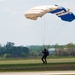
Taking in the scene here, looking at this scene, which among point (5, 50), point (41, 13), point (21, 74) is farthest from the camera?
point (5, 50)

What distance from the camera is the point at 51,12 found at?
39031 millimetres

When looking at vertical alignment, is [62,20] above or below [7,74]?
above

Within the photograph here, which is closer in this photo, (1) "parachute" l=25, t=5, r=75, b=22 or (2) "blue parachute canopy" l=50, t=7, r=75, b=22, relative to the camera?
(1) "parachute" l=25, t=5, r=75, b=22

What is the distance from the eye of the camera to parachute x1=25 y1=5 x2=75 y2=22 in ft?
126

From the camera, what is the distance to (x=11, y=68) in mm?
39812

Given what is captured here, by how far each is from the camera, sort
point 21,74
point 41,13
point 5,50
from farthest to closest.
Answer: point 5,50 → point 41,13 → point 21,74

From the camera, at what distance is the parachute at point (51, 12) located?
38344 mm

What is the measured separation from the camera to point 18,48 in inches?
6865

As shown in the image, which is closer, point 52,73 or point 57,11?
point 52,73

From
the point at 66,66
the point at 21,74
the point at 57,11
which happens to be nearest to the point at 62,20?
the point at 57,11

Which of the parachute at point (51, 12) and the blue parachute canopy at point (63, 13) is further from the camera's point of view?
the blue parachute canopy at point (63, 13)

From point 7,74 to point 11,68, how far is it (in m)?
4.25

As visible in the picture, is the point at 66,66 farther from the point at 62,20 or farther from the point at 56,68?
the point at 62,20

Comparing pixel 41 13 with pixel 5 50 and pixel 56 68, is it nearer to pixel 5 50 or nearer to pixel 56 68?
pixel 56 68
